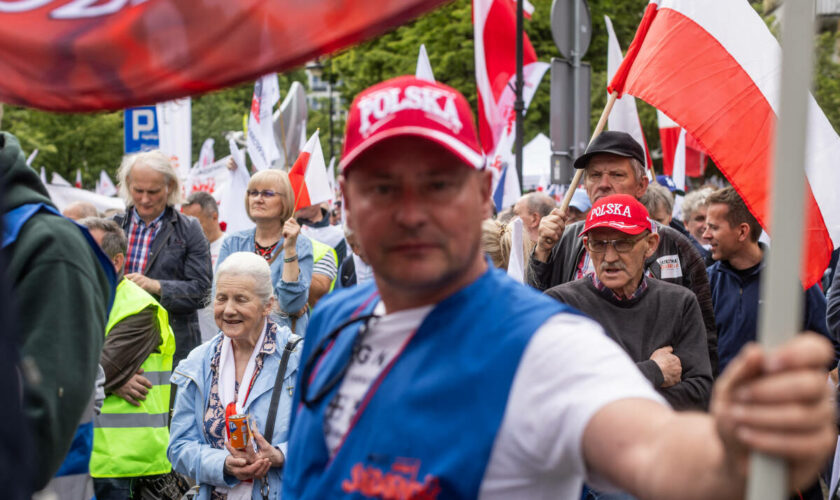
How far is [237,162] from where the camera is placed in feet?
33.5

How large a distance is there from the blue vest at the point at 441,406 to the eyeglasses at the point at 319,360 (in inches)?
3.3

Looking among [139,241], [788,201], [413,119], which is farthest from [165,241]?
[788,201]

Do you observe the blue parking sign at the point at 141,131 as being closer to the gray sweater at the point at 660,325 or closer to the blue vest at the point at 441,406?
the gray sweater at the point at 660,325

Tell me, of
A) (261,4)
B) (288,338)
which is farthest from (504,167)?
(261,4)

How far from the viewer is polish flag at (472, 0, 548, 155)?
11898 millimetres

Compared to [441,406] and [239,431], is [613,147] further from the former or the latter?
[441,406]

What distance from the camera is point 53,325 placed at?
6.88 ft

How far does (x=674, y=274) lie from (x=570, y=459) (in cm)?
335

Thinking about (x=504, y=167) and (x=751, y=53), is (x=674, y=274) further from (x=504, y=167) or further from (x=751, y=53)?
(x=504, y=167)

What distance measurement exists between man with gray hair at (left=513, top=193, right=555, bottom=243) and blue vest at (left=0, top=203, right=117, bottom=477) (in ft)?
16.7

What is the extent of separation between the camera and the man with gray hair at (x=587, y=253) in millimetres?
4816

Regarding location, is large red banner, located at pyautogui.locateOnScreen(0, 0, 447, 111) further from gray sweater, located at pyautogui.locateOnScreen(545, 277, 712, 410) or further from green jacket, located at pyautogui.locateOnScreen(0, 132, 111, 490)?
gray sweater, located at pyautogui.locateOnScreen(545, 277, 712, 410)

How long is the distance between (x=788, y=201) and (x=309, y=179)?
24.6ft

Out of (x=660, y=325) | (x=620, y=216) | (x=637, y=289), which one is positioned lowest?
(x=660, y=325)
